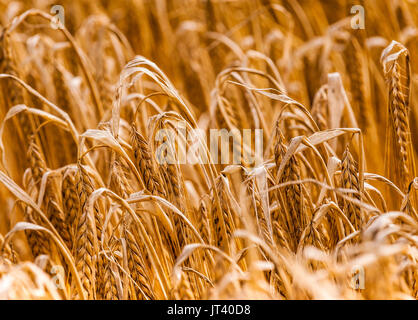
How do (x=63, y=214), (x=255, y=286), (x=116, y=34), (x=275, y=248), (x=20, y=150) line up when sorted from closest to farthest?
(x=255, y=286) → (x=275, y=248) → (x=63, y=214) → (x=20, y=150) → (x=116, y=34)

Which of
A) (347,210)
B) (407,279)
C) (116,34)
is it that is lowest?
(407,279)

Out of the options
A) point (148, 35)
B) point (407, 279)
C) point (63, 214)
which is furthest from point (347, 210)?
point (148, 35)

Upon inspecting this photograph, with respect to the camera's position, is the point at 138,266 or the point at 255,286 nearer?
the point at 255,286

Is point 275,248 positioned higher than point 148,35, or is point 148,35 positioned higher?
point 148,35

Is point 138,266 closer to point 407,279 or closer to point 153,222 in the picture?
point 153,222

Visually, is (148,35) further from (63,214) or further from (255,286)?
(255,286)

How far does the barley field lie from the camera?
2.25 ft

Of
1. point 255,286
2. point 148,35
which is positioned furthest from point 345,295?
point 148,35

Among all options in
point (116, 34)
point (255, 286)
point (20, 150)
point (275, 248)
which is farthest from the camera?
point (116, 34)

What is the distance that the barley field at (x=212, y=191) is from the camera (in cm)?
68

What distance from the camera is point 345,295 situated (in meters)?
0.64

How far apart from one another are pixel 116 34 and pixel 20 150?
425mm

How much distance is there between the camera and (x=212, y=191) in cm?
83
